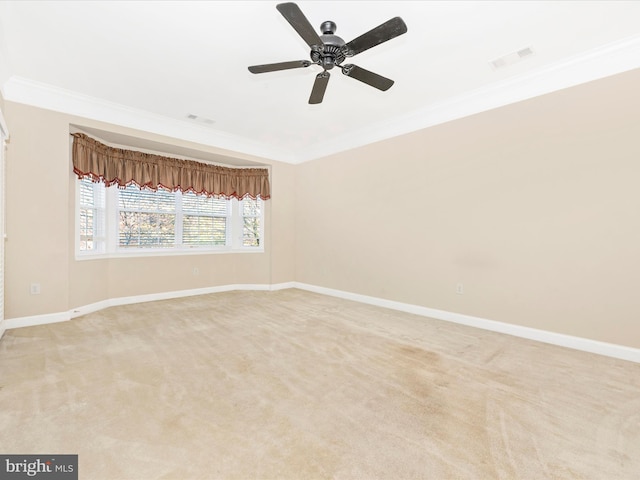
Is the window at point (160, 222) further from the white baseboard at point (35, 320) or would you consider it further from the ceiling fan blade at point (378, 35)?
the ceiling fan blade at point (378, 35)

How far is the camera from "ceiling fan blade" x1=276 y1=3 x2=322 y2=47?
1.72m

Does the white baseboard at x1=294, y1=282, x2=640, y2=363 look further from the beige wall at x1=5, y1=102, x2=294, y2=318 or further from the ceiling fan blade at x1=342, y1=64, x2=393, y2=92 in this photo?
the beige wall at x1=5, y1=102, x2=294, y2=318

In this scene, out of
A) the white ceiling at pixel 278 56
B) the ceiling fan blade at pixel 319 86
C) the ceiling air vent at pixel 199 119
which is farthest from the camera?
the ceiling air vent at pixel 199 119

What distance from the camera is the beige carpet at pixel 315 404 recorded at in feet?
4.84

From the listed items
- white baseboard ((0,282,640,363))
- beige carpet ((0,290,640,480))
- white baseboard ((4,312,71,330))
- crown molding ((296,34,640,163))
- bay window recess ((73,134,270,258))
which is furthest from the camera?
bay window recess ((73,134,270,258))

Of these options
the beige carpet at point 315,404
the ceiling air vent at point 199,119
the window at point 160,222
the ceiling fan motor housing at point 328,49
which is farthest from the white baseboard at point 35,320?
the ceiling fan motor housing at point 328,49

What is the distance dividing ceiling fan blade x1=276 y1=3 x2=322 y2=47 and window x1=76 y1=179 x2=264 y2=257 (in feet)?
12.5

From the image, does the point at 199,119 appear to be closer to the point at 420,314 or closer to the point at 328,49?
the point at 328,49

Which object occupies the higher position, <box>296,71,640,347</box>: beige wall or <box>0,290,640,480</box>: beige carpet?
<box>296,71,640,347</box>: beige wall

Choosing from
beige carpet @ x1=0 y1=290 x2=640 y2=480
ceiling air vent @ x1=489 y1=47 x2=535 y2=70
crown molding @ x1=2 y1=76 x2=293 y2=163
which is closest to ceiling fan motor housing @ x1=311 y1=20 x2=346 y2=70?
ceiling air vent @ x1=489 y1=47 x2=535 y2=70

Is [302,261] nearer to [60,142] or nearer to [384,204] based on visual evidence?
[384,204]

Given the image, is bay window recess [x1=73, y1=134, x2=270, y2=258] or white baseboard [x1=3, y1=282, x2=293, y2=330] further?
bay window recess [x1=73, y1=134, x2=270, y2=258]

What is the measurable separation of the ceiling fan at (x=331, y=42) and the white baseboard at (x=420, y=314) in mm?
2866

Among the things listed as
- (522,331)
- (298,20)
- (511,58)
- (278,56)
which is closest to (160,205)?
(278,56)
